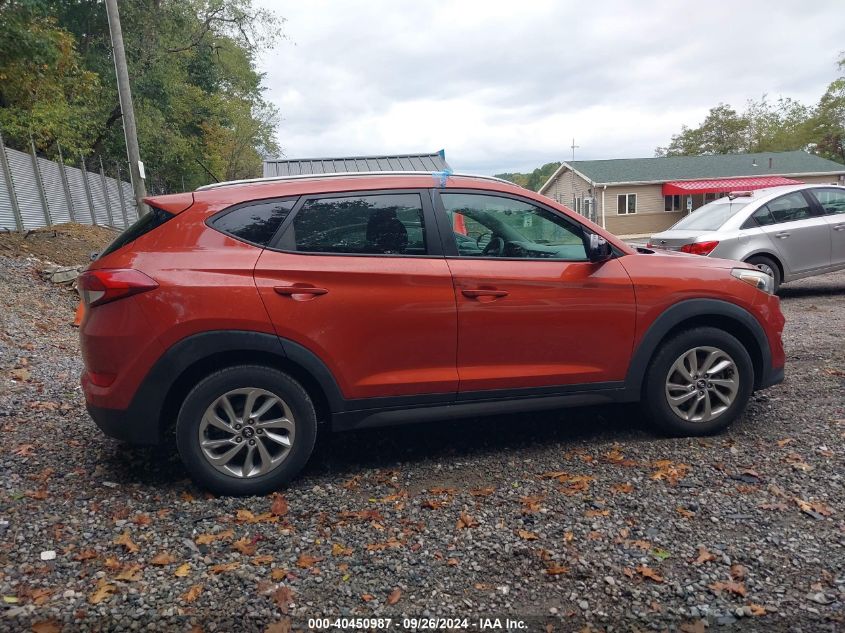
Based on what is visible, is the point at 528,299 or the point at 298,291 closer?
the point at 298,291

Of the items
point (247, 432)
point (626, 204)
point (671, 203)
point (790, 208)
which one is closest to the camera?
point (247, 432)

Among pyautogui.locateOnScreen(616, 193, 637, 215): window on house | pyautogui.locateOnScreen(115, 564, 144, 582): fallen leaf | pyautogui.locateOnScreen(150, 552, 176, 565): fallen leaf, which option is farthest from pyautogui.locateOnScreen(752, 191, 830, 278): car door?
pyautogui.locateOnScreen(616, 193, 637, 215): window on house

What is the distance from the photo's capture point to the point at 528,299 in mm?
3951

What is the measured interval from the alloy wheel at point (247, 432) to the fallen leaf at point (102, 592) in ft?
2.81

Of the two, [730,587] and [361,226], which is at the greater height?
[361,226]

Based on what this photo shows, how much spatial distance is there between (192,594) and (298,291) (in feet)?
5.24

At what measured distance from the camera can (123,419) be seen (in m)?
3.52

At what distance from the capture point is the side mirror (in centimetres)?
405

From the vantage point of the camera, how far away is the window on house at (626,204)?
3984cm

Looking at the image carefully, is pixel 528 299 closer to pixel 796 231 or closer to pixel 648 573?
pixel 648 573

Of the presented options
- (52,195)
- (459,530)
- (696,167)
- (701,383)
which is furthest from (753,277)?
(696,167)

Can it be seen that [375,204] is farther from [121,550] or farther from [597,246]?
[121,550]

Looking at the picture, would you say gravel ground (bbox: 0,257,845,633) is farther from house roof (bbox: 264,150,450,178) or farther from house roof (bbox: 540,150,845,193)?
house roof (bbox: 540,150,845,193)

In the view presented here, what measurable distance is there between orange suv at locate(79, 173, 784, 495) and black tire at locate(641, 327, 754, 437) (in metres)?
0.01
